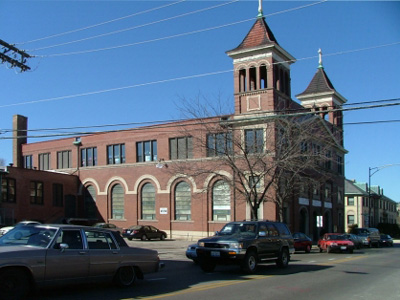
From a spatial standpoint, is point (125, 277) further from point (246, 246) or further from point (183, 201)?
point (183, 201)

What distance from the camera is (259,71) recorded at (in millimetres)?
37219

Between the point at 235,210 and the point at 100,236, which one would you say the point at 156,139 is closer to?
the point at 235,210

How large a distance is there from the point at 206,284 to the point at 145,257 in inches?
72.5

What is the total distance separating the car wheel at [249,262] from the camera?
14367mm

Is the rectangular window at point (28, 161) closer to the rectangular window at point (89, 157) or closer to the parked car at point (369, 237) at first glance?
the rectangular window at point (89, 157)

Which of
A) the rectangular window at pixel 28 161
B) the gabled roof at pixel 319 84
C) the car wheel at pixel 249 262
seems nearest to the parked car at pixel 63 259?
the car wheel at pixel 249 262

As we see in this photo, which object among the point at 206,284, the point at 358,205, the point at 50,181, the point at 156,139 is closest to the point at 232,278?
the point at 206,284

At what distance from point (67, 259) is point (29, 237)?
0.94 metres

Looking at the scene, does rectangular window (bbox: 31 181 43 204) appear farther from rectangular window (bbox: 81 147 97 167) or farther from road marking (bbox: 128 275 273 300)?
road marking (bbox: 128 275 273 300)

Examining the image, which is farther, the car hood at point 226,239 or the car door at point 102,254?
the car hood at point 226,239

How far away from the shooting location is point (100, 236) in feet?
34.8

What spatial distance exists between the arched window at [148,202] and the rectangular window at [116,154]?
4.12 meters

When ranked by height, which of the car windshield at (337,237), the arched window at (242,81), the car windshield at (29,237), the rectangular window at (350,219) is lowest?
the rectangular window at (350,219)

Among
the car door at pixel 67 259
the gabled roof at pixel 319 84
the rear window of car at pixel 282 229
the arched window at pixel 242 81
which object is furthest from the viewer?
the gabled roof at pixel 319 84
